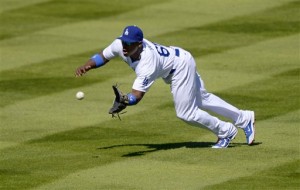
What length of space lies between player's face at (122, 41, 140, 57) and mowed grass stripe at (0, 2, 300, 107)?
539 centimetres

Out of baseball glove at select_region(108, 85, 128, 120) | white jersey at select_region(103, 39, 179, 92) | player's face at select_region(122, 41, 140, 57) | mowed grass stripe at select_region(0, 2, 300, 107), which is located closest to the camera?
baseball glove at select_region(108, 85, 128, 120)

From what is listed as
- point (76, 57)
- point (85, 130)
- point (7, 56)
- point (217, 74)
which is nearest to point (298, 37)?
point (217, 74)

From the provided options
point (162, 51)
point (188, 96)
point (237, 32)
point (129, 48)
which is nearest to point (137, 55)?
point (129, 48)

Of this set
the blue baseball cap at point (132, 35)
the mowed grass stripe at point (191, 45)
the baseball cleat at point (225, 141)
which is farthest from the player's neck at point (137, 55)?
the mowed grass stripe at point (191, 45)

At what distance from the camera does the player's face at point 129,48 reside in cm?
1585

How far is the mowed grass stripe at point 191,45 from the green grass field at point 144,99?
0.03 m

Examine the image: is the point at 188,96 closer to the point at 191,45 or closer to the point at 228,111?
the point at 228,111

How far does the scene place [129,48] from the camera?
1592cm

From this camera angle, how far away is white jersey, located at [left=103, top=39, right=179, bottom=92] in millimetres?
15742

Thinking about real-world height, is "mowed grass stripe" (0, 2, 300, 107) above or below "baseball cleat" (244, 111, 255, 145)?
below

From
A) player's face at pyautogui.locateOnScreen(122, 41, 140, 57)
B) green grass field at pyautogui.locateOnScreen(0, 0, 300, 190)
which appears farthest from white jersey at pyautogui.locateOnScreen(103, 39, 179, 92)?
green grass field at pyautogui.locateOnScreen(0, 0, 300, 190)

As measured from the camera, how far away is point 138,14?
2875 centimetres

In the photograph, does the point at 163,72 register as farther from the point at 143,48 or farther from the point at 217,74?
the point at 217,74

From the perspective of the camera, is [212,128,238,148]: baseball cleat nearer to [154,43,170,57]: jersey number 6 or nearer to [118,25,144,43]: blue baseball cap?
[154,43,170,57]: jersey number 6
